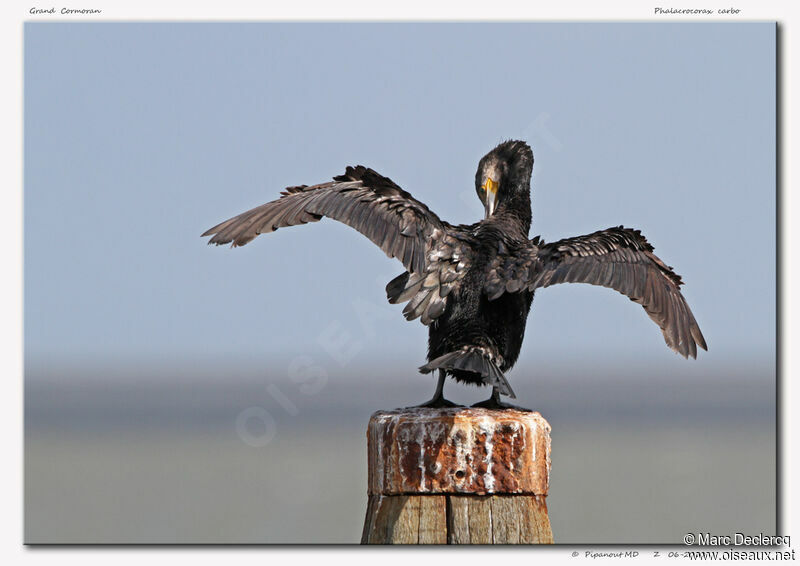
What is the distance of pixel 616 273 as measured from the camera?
475 centimetres

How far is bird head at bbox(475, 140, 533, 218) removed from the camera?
5866 millimetres

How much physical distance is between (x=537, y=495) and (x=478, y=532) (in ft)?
0.92

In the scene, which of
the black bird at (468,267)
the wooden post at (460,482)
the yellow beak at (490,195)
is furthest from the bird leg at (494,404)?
the yellow beak at (490,195)

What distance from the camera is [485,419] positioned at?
3832mm

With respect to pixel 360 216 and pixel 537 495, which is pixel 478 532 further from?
pixel 360 216

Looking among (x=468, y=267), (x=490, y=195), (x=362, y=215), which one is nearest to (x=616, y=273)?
(x=468, y=267)

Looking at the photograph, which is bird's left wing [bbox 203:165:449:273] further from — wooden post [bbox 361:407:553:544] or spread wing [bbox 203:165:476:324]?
wooden post [bbox 361:407:553:544]

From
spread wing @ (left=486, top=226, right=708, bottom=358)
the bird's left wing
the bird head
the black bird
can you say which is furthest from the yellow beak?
the bird's left wing

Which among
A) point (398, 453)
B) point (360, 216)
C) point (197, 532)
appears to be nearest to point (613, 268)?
point (360, 216)

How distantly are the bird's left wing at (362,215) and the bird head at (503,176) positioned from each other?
3.78ft

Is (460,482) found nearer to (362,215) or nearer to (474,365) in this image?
(474,365)

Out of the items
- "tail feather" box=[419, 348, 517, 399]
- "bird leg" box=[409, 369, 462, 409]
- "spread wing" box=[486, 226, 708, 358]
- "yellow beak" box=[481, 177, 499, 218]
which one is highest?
"yellow beak" box=[481, 177, 499, 218]

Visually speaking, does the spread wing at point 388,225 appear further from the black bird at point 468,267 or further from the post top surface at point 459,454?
the post top surface at point 459,454

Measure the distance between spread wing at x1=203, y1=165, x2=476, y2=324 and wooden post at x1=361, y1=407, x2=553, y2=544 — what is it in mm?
787
